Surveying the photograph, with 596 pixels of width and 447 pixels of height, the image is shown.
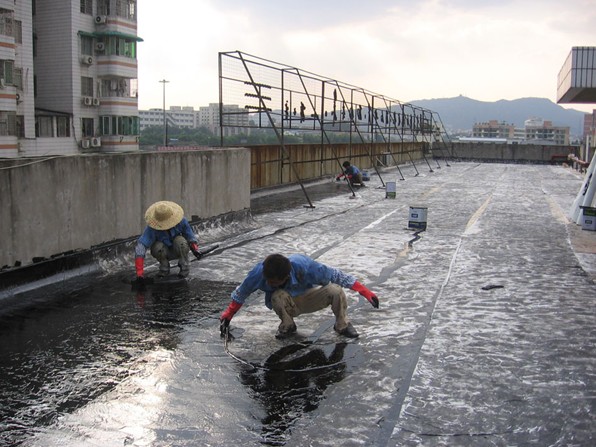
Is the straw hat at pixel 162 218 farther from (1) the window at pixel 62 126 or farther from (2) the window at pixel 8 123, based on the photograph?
(1) the window at pixel 62 126

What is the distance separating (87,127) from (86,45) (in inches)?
257

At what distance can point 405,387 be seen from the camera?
16.4 feet

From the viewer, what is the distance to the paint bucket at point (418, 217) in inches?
516

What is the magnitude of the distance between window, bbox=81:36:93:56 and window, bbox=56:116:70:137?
5.79 metres

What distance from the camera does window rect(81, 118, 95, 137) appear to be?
51750 mm

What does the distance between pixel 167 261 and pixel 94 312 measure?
1800 millimetres

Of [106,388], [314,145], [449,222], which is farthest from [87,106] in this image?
[106,388]

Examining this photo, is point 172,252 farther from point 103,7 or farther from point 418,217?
point 103,7

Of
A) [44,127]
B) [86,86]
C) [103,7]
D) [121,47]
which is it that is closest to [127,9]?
[103,7]

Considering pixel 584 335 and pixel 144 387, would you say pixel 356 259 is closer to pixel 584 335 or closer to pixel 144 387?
pixel 584 335

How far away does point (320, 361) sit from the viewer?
5551 millimetres

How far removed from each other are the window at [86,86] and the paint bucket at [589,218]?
45797 millimetres

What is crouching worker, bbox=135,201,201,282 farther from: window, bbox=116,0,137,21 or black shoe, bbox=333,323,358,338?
window, bbox=116,0,137,21

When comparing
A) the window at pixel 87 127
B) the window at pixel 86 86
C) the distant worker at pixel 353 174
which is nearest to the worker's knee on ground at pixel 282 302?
the distant worker at pixel 353 174
